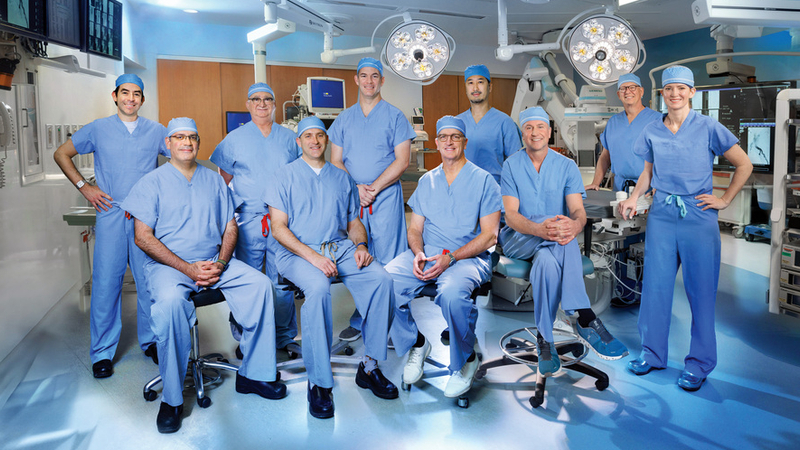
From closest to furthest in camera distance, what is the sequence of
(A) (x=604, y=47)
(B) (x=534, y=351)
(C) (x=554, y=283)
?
(C) (x=554, y=283)
(B) (x=534, y=351)
(A) (x=604, y=47)

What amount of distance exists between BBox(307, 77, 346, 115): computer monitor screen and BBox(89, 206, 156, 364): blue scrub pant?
13.1ft

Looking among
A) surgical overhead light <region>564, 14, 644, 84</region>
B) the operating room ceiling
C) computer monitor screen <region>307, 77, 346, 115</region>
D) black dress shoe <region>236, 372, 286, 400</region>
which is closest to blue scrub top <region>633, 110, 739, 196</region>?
surgical overhead light <region>564, 14, 644, 84</region>

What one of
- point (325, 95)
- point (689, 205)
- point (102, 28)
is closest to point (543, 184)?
point (689, 205)

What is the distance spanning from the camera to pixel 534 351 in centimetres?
280

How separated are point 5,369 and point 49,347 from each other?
0.98ft

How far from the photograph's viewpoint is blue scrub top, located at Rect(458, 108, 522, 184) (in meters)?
3.42

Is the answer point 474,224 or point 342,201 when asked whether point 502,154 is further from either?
point 342,201

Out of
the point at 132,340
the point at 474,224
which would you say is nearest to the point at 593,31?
the point at 474,224

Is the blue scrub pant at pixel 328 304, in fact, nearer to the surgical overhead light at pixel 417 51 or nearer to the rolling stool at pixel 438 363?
the rolling stool at pixel 438 363

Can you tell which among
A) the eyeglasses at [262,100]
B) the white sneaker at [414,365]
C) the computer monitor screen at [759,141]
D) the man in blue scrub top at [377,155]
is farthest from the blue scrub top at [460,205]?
the computer monitor screen at [759,141]

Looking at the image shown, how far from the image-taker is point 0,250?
3102 mm

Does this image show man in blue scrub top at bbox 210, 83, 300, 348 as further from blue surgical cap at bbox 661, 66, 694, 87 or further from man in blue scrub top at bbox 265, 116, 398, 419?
blue surgical cap at bbox 661, 66, 694, 87

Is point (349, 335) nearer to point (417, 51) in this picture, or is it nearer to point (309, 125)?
point (309, 125)

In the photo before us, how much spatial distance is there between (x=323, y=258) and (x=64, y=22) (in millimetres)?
2120
